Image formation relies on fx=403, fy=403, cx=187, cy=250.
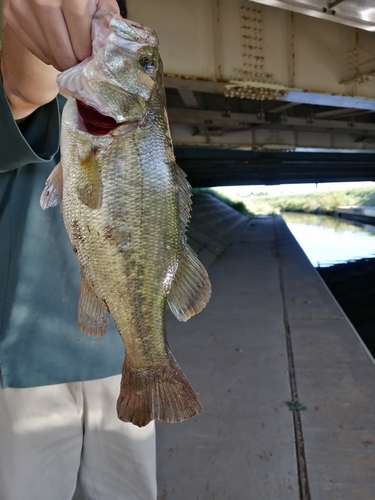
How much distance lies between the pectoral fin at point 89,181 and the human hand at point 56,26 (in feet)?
0.97

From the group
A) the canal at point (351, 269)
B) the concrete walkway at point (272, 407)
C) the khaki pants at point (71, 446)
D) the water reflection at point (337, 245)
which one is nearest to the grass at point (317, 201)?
the water reflection at point (337, 245)

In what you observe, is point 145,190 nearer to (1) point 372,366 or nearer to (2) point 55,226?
(2) point 55,226

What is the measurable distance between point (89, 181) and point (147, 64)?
47 cm

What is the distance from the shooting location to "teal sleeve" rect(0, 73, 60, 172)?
5.07 ft

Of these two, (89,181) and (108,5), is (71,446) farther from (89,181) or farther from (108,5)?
(108,5)

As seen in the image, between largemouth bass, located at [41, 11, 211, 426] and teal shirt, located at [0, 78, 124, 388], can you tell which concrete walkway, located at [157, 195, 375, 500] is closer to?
teal shirt, located at [0, 78, 124, 388]

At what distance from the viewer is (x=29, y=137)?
1772mm

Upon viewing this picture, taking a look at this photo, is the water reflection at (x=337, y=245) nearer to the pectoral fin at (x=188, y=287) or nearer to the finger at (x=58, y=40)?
the pectoral fin at (x=188, y=287)

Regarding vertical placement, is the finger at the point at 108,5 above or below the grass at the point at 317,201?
below

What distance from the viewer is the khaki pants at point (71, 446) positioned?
1816mm

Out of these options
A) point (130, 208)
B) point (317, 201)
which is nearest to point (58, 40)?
point (130, 208)

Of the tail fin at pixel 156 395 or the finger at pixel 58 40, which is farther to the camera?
the tail fin at pixel 156 395

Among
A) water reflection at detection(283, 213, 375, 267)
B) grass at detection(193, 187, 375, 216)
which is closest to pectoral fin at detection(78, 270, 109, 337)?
water reflection at detection(283, 213, 375, 267)

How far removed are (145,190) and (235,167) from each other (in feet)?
57.0
